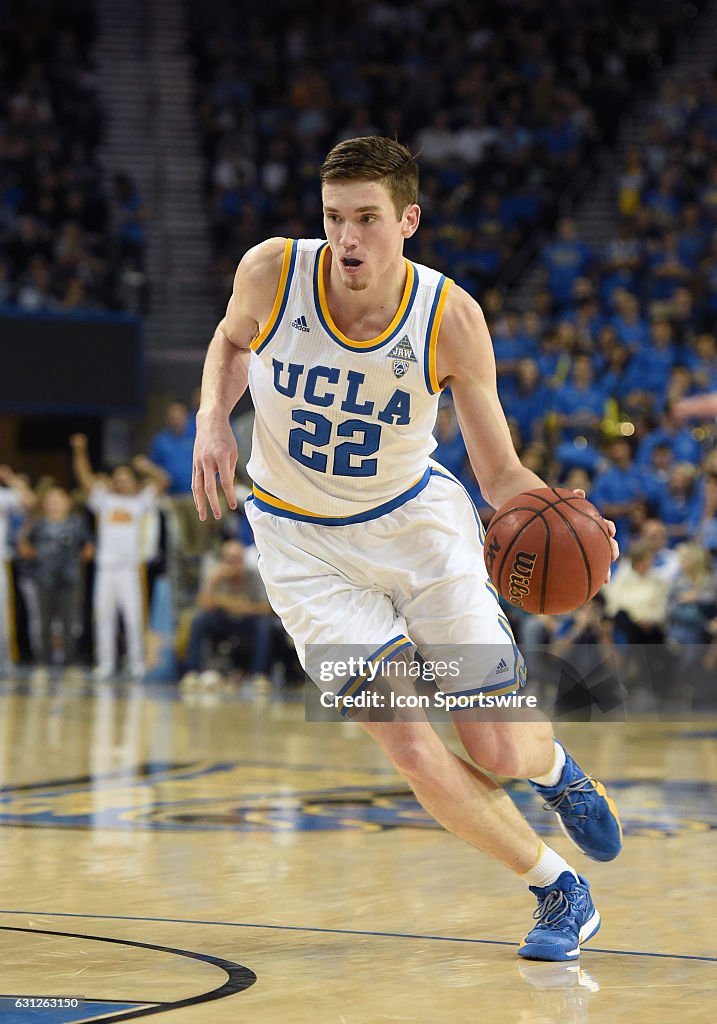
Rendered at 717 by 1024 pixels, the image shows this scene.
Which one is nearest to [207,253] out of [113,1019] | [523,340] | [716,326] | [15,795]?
[523,340]

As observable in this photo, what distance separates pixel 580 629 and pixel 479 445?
24.7 ft

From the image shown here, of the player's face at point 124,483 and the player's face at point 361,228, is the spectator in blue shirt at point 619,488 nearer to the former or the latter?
the player's face at point 124,483

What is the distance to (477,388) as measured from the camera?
4520 millimetres

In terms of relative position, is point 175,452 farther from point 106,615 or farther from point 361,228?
point 361,228

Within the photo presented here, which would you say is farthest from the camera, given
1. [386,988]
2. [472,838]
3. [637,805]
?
[637,805]

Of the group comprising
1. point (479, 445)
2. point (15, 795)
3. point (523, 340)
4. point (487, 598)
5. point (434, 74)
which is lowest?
point (15, 795)

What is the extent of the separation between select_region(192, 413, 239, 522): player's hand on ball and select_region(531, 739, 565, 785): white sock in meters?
1.26

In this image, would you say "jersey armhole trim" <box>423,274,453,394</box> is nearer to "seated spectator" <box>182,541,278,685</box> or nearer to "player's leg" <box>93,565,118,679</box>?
"seated spectator" <box>182,541,278,685</box>

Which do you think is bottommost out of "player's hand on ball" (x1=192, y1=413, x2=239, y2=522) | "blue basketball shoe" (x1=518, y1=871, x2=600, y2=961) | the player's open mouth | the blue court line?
the blue court line

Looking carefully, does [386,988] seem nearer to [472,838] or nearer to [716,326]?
[472,838]

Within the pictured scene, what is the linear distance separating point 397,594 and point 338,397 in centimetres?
63

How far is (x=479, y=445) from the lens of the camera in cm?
455

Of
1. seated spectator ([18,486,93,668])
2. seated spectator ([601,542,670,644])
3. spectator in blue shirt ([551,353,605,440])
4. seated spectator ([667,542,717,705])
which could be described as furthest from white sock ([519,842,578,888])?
seated spectator ([18,486,93,668])

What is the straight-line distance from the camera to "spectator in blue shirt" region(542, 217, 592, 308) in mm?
17703
